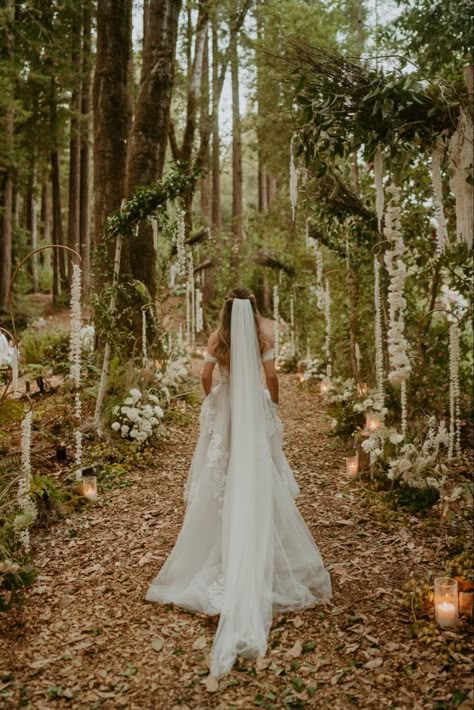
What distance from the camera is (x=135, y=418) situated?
6.98m

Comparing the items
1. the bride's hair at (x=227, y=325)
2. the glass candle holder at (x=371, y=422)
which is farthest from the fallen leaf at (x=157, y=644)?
the glass candle holder at (x=371, y=422)

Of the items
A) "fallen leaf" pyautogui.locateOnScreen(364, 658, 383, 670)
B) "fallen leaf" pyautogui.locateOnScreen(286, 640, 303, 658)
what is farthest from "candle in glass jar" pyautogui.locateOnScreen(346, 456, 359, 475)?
"fallen leaf" pyautogui.locateOnScreen(364, 658, 383, 670)

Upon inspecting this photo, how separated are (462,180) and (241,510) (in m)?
2.57

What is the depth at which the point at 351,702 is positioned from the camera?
2.88m

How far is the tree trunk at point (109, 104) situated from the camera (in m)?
9.45

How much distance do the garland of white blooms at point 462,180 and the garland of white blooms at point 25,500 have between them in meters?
3.27

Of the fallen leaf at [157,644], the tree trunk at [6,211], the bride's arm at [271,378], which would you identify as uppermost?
the tree trunk at [6,211]

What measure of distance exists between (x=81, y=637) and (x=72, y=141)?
16855 mm

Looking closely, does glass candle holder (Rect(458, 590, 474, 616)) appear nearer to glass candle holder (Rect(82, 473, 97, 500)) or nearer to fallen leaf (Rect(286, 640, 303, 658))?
fallen leaf (Rect(286, 640, 303, 658))

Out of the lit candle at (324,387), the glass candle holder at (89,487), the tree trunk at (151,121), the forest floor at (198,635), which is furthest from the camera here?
the lit candle at (324,387)

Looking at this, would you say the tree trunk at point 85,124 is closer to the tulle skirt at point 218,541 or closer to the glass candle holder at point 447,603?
the tulle skirt at point 218,541

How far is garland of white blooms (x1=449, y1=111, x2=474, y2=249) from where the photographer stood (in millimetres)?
→ 3627

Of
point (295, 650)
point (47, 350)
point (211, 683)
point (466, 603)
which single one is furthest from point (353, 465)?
point (47, 350)

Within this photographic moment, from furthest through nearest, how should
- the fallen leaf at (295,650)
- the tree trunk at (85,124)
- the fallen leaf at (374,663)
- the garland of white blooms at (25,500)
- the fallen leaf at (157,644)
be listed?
the tree trunk at (85,124), the garland of white blooms at (25,500), the fallen leaf at (157,644), the fallen leaf at (295,650), the fallen leaf at (374,663)
